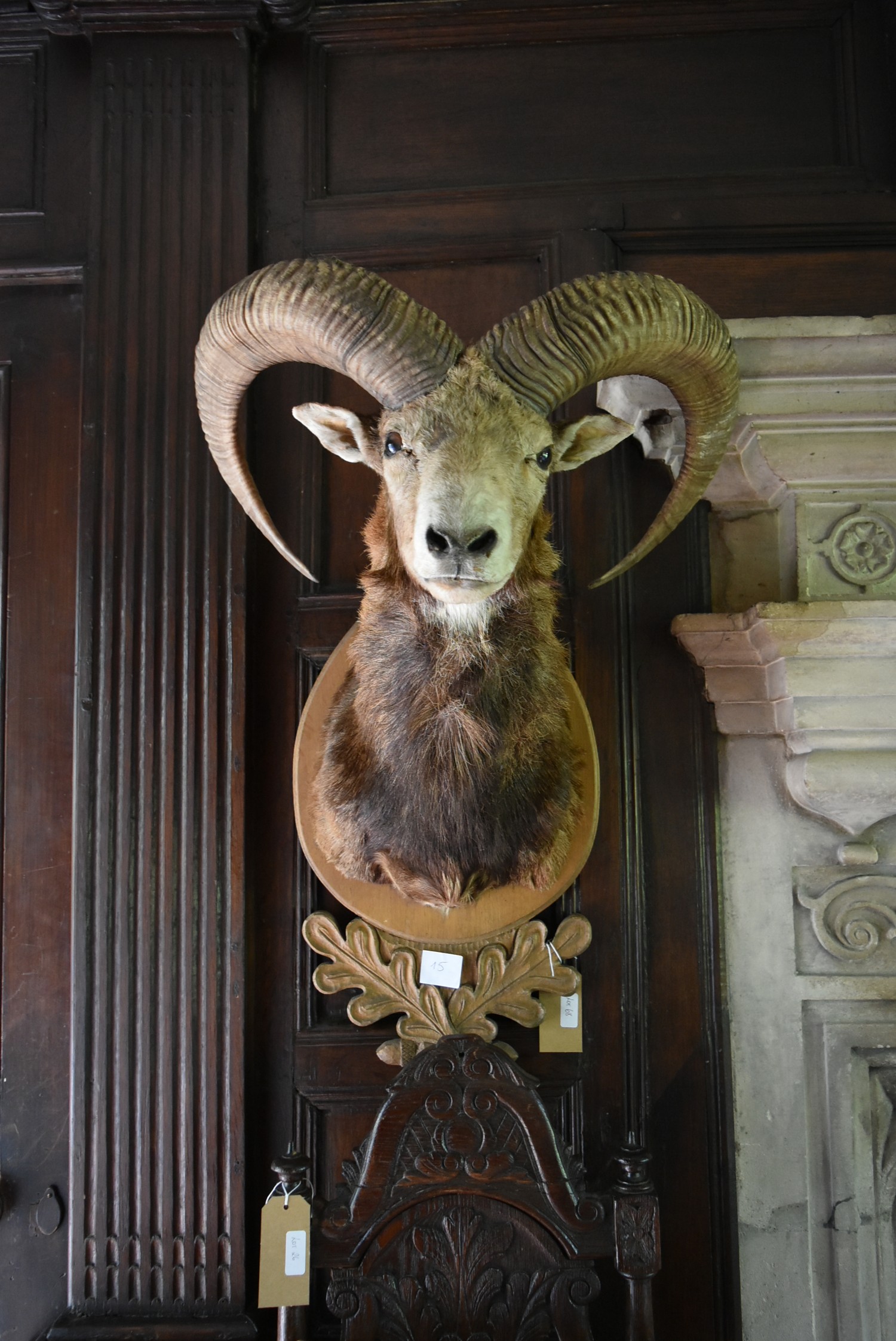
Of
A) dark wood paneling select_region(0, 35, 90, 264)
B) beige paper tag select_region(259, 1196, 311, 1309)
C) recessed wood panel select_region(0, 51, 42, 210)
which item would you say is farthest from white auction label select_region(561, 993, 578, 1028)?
recessed wood panel select_region(0, 51, 42, 210)

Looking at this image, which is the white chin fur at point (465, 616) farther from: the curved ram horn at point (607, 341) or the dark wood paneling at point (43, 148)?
the dark wood paneling at point (43, 148)

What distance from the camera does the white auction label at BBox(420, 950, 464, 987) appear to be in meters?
2.35

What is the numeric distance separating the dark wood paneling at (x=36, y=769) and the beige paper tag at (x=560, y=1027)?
1.31 meters

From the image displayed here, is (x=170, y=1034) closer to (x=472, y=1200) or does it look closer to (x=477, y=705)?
(x=472, y=1200)

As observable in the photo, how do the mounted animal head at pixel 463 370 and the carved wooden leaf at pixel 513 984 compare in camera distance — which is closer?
the mounted animal head at pixel 463 370

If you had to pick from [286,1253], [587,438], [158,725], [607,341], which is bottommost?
[286,1253]

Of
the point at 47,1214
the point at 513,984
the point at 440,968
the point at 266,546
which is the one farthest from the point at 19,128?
the point at 47,1214

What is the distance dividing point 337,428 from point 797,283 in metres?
1.41

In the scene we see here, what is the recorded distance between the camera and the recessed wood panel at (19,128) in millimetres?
2732

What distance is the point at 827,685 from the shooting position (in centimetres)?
227

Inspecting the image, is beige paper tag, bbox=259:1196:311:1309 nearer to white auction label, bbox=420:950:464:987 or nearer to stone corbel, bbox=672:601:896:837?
white auction label, bbox=420:950:464:987

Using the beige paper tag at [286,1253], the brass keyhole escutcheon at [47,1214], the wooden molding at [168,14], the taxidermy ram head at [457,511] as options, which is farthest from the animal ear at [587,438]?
the brass keyhole escutcheon at [47,1214]

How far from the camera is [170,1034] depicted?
7.94ft

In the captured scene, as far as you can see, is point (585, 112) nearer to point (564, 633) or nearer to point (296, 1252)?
point (564, 633)
